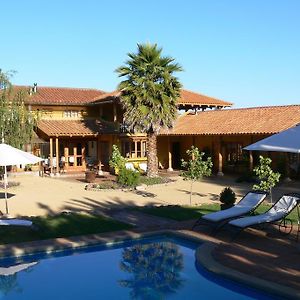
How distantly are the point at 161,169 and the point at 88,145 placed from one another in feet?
19.4

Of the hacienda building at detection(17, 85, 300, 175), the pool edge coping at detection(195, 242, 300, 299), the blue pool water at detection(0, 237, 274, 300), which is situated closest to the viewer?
the pool edge coping at detection(195, 242, 300, 299)

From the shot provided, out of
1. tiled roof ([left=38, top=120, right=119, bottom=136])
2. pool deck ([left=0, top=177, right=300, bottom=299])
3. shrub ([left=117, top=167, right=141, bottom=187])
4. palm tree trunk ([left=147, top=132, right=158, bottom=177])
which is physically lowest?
pool deck ([left=0, top=177, right=300, bottom=299])

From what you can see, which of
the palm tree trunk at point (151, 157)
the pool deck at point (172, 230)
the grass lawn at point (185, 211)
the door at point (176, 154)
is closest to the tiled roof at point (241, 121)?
the palm tree trunk at point (151, 157)

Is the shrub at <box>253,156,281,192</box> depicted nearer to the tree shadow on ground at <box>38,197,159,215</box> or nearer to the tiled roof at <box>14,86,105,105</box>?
the tree shadow on ground at <box>38,197,159,215</box>

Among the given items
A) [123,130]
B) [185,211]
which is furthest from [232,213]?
[123,130]

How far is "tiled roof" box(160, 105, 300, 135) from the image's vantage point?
25.7m

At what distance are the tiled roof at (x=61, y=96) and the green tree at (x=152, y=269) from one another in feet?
75.6

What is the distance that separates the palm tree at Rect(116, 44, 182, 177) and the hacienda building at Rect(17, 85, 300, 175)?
94.4 inches

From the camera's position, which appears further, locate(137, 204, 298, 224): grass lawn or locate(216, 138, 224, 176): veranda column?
locate(216, 138, 224, 176): veranda column

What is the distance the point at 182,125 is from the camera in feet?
108

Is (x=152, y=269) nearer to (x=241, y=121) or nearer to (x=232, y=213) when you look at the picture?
(x=232, y=213)

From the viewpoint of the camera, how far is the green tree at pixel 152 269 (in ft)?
28.0

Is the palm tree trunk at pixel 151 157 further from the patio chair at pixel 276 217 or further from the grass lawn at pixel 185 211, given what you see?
the patio chair at pixel 276 217

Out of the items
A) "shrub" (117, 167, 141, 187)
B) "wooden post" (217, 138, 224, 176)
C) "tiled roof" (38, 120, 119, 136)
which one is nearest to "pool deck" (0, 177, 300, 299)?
"shrub" (117, 167, 141, 187)
